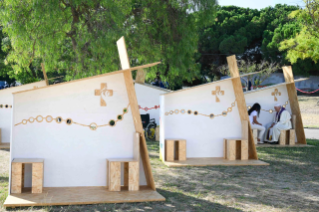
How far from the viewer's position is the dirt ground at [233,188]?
5.62 metres

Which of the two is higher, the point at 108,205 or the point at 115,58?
the point at 115,58

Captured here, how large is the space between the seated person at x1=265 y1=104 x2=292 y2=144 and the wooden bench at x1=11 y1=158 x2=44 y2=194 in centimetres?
906

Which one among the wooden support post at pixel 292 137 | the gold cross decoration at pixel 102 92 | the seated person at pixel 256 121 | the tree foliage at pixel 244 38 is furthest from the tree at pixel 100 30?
the tree foliage at pixel 244 38

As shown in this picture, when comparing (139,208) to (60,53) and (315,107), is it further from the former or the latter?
(315,107)

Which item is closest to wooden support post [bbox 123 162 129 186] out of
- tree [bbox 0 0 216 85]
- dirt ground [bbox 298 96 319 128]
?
tree [bbox 0 0 216 85]

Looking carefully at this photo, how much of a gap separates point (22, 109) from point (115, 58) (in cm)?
591

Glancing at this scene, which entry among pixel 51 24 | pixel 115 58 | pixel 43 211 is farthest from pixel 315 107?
pixel 43 211

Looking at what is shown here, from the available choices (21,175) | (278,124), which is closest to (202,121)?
(278,124)

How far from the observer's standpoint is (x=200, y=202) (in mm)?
5941

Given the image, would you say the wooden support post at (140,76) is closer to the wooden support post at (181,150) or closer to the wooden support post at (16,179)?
the wooden support post at (181,150)

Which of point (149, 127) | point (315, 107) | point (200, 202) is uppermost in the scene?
point (315, 107)

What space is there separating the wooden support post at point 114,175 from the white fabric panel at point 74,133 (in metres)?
0.42

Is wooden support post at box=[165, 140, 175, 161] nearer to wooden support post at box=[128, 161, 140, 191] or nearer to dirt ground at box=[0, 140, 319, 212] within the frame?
dirt ground at box=[0, 140, 319, 212]

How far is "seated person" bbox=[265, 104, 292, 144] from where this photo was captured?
508 inches
